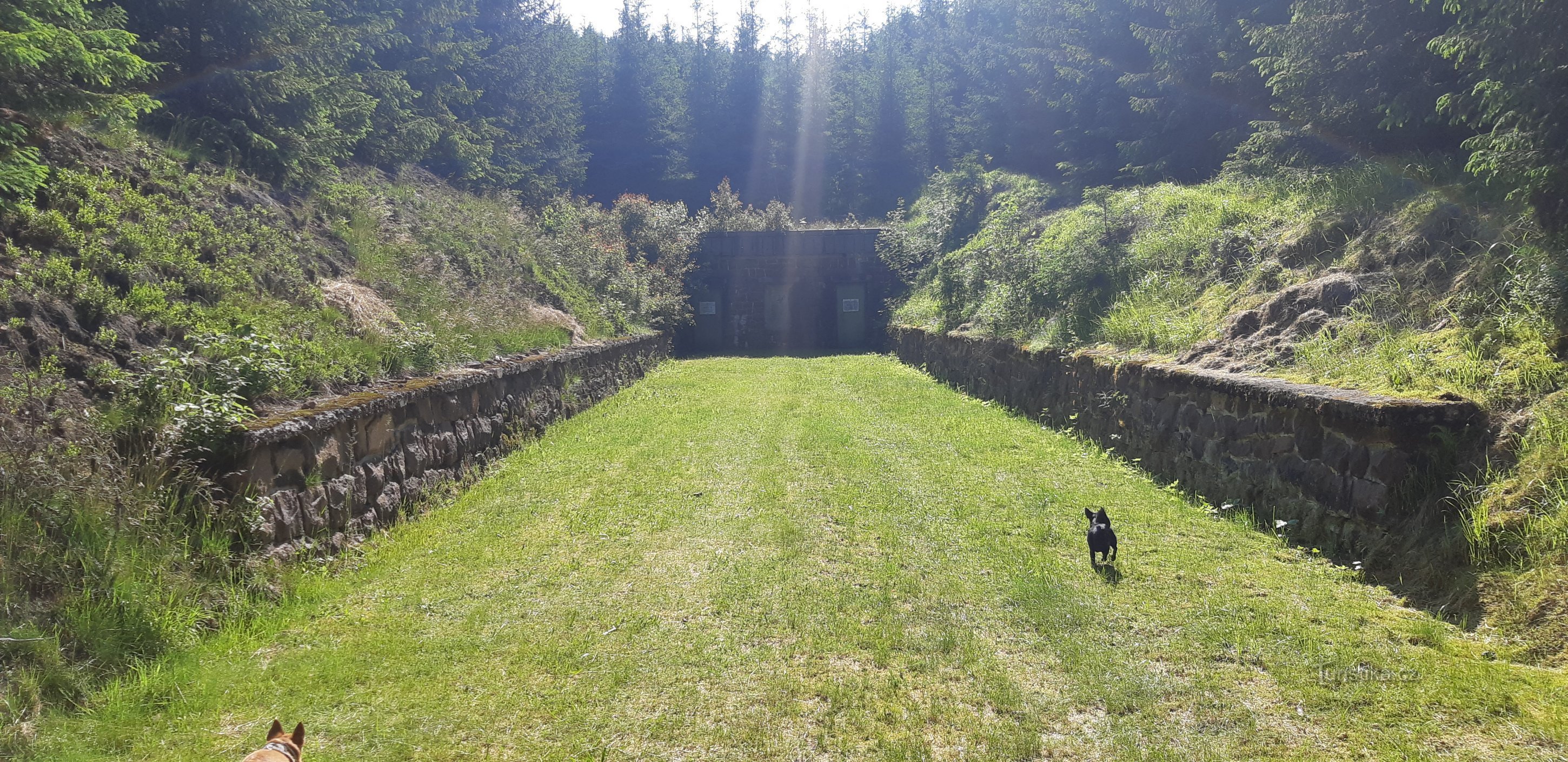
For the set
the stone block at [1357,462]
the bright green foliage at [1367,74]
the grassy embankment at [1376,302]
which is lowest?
the stone block at [1357,462]

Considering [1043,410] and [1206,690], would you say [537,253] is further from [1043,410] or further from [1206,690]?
[1206,690]

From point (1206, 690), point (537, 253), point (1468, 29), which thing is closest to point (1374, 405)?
point (1206, 690)

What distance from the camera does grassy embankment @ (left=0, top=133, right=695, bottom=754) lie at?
3641 millimetres

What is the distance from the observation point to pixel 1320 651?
397 centimetres

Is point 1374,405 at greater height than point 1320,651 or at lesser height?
greater

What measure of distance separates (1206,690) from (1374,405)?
233cm

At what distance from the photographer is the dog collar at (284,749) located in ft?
8.80

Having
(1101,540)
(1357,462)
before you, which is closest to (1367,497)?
(1357,462)

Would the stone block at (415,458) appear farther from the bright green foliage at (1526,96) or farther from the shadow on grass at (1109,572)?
the bright green foliage at (1526,96)

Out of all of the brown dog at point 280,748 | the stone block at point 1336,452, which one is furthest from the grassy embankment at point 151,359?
the stone block at point 1336,452

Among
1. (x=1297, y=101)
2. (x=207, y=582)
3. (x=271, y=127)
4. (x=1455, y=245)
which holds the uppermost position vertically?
(x=1297, y=101)

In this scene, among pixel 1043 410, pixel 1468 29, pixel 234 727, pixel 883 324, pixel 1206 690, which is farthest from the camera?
pixel 883 324

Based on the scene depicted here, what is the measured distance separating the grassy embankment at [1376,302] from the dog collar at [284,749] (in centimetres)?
477

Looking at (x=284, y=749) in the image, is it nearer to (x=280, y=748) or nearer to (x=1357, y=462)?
(x=280, y=748)
